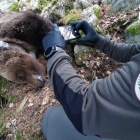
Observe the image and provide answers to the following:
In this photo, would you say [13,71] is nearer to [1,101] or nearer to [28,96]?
[28,96]

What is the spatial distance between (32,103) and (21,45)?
5.32 ft

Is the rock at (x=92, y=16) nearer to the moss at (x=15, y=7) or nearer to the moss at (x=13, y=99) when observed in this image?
the moss at (x=13, y=99)

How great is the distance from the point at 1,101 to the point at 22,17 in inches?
100

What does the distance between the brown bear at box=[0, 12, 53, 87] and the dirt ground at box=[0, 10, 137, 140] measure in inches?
16.5

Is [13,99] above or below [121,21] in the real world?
below

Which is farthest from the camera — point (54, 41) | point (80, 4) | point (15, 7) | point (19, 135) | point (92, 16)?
point (15, 7)

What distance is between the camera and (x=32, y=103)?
2928mm

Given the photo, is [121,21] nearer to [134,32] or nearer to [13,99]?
[134,32]

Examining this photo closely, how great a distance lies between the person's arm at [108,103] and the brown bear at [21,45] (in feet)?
5.29

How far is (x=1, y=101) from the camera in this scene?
130 inches

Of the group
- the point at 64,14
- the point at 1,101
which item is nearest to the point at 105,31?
the point at 64,14

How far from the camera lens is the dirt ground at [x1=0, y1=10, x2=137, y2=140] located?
2580 mm

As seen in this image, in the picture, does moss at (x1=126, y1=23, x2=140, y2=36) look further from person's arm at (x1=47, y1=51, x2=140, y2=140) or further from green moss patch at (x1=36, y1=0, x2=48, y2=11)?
green moss patch at (x1=36, y1=0, x2=48, y2=11)

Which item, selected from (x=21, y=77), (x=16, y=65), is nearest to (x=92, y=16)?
(x=16, y=65)
